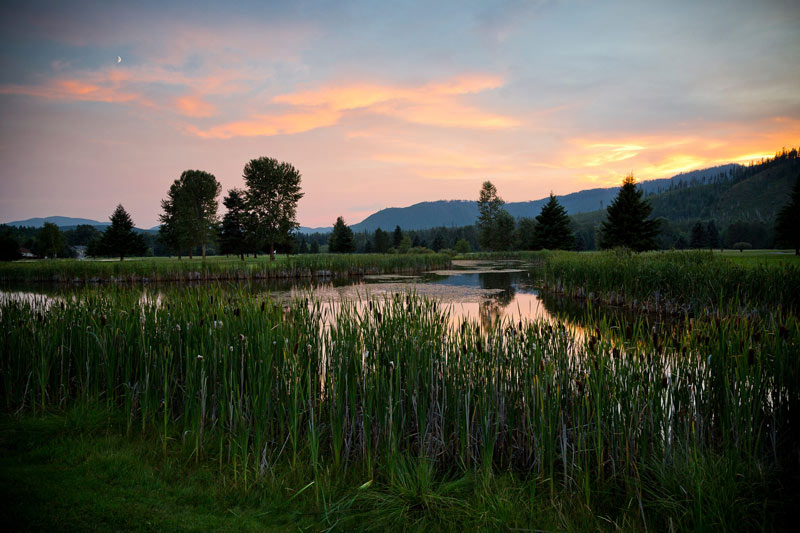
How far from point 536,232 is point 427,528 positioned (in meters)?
58.6

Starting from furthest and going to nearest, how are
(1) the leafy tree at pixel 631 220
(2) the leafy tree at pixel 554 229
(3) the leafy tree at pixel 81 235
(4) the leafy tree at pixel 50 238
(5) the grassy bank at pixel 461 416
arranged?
(3) the leafy tree at pixel 81 235
(4) the leafy tree at pixel 50 238
(2) the leafy tree at pixel 554 229
(1) the leafy tree at pixel 631 220
(5) the grassy bank at pixel 461 416

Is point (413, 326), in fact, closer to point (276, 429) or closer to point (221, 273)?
point (276, 429)

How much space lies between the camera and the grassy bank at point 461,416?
130 inches

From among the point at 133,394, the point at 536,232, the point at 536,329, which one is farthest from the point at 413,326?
the point at 536,232

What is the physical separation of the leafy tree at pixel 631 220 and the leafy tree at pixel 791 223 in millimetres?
10206

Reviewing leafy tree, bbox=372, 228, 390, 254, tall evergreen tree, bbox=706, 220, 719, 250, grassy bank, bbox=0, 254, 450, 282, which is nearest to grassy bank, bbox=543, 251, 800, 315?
grassy bank, bbox=0, 254, 450, 282

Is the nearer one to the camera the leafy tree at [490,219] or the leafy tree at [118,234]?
the leafy tree at [118,234]

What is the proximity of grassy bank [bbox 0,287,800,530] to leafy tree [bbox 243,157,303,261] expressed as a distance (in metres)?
41.7

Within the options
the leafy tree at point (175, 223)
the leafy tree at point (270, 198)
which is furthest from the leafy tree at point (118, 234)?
the leafy tree at point (270, 198)

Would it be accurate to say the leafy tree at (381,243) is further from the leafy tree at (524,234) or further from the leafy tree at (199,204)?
the leafy tree at (199,204)

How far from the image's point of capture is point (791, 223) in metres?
36.8

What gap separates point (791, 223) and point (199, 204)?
60385mm

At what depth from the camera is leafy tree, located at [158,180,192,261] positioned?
150 feet

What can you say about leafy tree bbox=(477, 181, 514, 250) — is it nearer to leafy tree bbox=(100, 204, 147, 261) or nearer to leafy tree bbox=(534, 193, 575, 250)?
leafy tree bbox=(534, 193, 575, 250)
